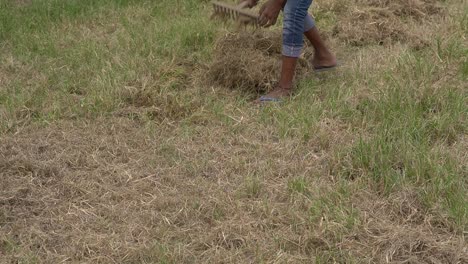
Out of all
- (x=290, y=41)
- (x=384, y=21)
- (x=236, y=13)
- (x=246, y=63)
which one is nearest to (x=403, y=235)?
(x=290, y=41)

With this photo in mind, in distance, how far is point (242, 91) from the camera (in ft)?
14.5

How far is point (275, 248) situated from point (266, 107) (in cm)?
144

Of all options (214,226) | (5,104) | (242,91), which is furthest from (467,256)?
(5,104)

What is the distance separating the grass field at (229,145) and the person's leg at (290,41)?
0.40 feet

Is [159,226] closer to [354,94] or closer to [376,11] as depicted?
[354,94]

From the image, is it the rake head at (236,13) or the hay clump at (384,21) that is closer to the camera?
the rake head at (236,13)

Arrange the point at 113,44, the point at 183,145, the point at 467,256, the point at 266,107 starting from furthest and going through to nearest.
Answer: the point at 113,44, the point at 266,107, the point at 183,145, the point at 467,256

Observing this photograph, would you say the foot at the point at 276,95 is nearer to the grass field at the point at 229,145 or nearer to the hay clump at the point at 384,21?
the grass field at the point at 229,145

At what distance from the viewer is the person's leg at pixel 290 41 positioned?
4109 mm

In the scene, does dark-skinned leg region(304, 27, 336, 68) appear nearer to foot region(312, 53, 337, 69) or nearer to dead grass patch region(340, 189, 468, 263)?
foot region(312, 53, 337, 69)

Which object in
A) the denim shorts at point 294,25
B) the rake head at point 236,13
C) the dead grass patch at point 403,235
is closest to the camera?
the dead grass patch at point 403,235

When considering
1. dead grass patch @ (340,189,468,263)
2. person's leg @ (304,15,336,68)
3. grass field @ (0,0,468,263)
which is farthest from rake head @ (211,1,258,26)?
dead grass patch @ (340,189,468,263)

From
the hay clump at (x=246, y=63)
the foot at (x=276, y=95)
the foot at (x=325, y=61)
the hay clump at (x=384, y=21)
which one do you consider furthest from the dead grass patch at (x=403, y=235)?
the hay clump at (x=384, y=21)

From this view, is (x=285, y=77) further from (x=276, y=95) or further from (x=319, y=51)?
(x=319, y=51)
